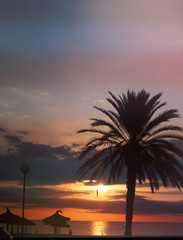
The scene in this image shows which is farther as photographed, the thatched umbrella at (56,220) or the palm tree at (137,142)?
the thatched umbrella at (56,220)

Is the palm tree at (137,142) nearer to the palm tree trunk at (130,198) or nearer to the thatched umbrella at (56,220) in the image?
the palm tree trunk at (130,198)

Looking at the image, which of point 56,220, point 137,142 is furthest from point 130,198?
point 56,220

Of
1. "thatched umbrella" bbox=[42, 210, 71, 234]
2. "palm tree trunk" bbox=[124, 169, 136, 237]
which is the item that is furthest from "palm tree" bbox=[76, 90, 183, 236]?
"thatched umbrella" bbox=[42, 210, 71, 234]

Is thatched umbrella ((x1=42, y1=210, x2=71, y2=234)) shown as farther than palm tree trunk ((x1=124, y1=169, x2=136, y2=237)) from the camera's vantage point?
Yes

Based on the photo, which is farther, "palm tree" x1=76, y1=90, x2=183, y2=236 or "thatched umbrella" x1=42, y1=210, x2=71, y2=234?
"thatched umbrella" x1=42, y1=210, x2=71, y2=234

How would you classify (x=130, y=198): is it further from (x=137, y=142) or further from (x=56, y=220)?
(x=56, y=220)

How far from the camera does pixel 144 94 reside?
105 feet

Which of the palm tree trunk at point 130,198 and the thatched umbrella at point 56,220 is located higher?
the palm tree trunk at point 130,198

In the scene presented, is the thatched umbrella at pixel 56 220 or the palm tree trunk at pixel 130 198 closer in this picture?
the palm tree trunk at pixel 130 198

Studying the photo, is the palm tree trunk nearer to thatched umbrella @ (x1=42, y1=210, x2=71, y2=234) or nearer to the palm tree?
the palm tree

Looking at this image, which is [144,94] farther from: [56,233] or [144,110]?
[56,233]

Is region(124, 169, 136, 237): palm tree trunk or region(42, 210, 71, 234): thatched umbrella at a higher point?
region(124, 169, 136, 237): palm tree trunk

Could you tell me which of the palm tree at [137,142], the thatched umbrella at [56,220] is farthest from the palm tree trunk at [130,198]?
the thatched umbrella at [56,220]

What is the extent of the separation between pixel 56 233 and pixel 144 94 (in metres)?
34.1
